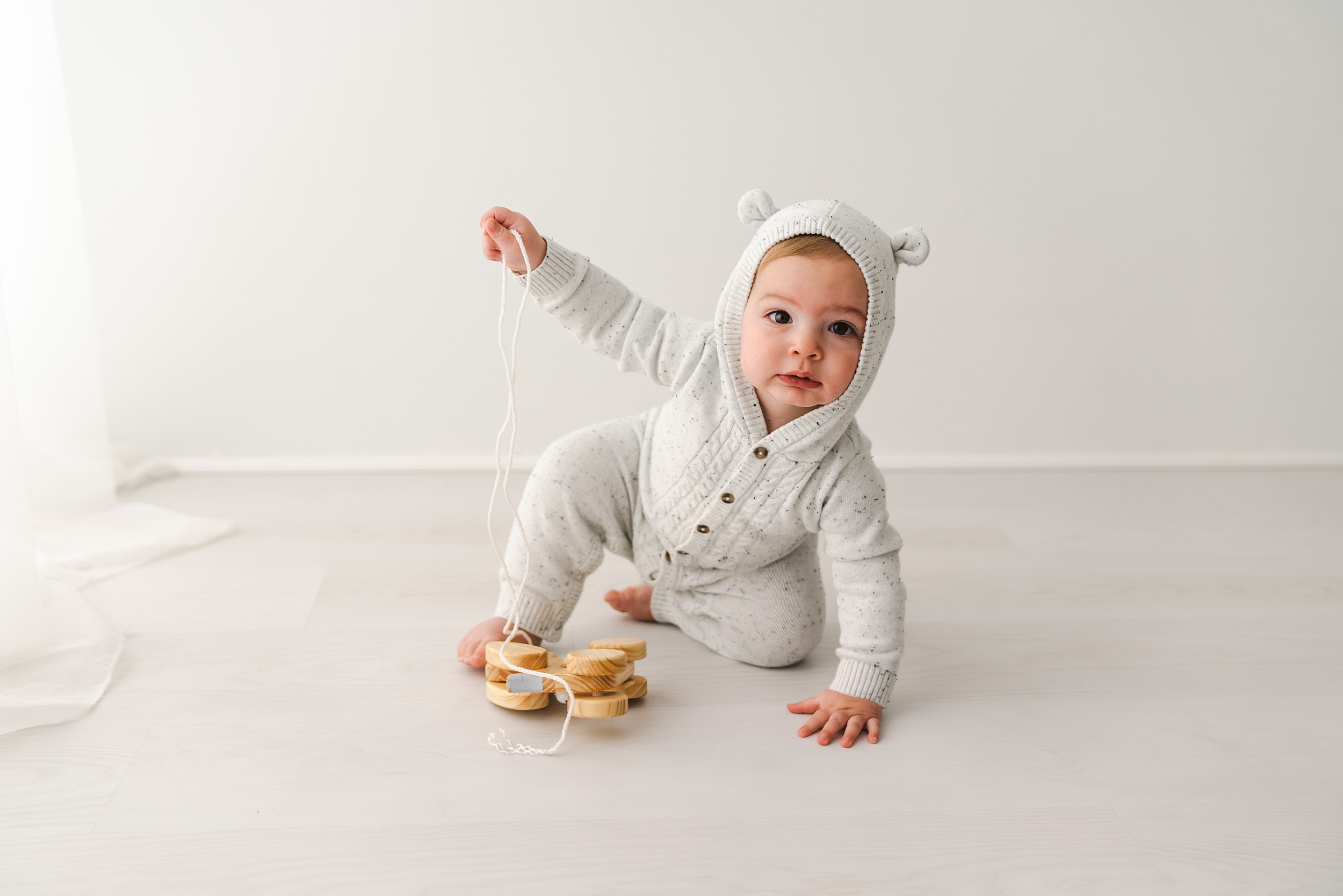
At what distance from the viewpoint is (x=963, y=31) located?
5.67 feet

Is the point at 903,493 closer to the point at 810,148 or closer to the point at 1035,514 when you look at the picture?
the point at 1035,514

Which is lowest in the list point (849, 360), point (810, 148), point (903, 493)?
point (903, 493)

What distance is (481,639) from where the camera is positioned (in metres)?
1.12

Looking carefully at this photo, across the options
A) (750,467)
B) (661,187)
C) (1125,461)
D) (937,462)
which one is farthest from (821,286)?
(1125,461)

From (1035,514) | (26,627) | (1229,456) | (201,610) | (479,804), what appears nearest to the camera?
(479,804)

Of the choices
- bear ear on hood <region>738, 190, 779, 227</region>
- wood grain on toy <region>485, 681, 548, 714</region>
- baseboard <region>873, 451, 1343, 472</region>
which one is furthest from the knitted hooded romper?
baseboard <region>873, 451, 1343, 472</region>

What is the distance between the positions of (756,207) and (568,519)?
0.37 m

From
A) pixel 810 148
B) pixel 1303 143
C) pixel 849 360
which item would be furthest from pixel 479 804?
pixel 1303 143

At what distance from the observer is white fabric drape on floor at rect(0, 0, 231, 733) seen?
4.28 feet

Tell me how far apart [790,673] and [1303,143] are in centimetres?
138

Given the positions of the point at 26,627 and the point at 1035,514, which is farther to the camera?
the point at 1035,514

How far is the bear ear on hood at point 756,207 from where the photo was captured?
1.05 m

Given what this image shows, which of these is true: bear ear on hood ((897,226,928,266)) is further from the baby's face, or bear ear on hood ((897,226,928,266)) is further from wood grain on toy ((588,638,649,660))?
wood grain on toy ((588,638,649,660))

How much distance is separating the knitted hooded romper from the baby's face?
0.02m
